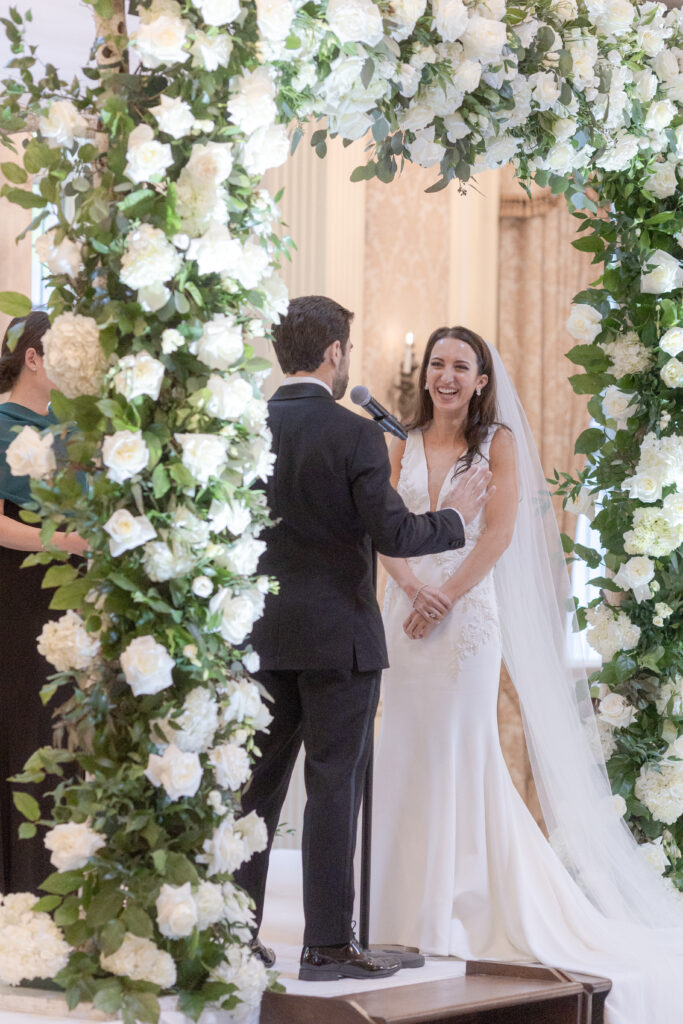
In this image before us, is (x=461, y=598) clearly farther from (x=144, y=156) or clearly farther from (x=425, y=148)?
(x=144, y=156)

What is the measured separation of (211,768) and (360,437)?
981mm

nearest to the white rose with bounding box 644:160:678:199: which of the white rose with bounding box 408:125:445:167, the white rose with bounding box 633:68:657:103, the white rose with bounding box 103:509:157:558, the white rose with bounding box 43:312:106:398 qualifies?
the white rose with bounding box 633:68:657:103

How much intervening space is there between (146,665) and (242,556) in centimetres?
35

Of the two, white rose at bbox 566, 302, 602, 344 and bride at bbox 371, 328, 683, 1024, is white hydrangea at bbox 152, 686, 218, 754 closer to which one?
bride at bbox 371, 328, 683, 1024

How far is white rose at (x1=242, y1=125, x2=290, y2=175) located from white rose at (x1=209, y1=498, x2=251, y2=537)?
2.42ft

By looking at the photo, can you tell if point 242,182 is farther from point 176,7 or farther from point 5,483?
point 5,483

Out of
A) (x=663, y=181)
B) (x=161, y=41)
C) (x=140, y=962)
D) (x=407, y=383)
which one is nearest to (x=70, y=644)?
(x=140, y=962)

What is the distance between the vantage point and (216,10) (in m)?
2.58

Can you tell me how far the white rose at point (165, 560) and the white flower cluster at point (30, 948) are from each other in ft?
2.44


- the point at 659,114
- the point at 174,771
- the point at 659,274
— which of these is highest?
the point at 659,114

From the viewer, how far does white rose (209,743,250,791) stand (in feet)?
8.79

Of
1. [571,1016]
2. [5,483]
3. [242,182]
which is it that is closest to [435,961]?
[571,1016]

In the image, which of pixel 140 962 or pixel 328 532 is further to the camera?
pixel 328 532

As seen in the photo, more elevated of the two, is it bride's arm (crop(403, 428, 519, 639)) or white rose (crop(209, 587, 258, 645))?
bride's arm (crop(403, 428, 519, 639))
